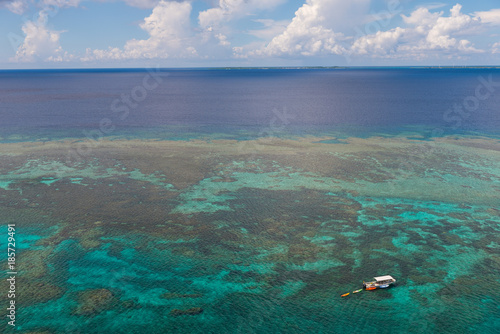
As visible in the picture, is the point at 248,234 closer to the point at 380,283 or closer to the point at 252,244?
the point at 252,244

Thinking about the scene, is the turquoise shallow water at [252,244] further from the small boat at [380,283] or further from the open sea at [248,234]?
the small boat at [380,283]

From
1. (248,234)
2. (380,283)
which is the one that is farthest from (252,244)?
(380,283)

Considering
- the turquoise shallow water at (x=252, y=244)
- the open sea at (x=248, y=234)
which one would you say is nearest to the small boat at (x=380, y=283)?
the turquoise shallow water at (x=252, y=244)

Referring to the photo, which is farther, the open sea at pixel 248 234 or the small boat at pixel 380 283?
the small boat at pixel 380 283

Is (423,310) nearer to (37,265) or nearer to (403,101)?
(37,265)

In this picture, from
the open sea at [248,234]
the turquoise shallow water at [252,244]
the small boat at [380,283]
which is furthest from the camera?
the small boat at [380,283]

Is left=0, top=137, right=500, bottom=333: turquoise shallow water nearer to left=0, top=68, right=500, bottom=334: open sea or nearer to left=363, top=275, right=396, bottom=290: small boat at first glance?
left=0, top=68, right=500, bottom=334: open sea
